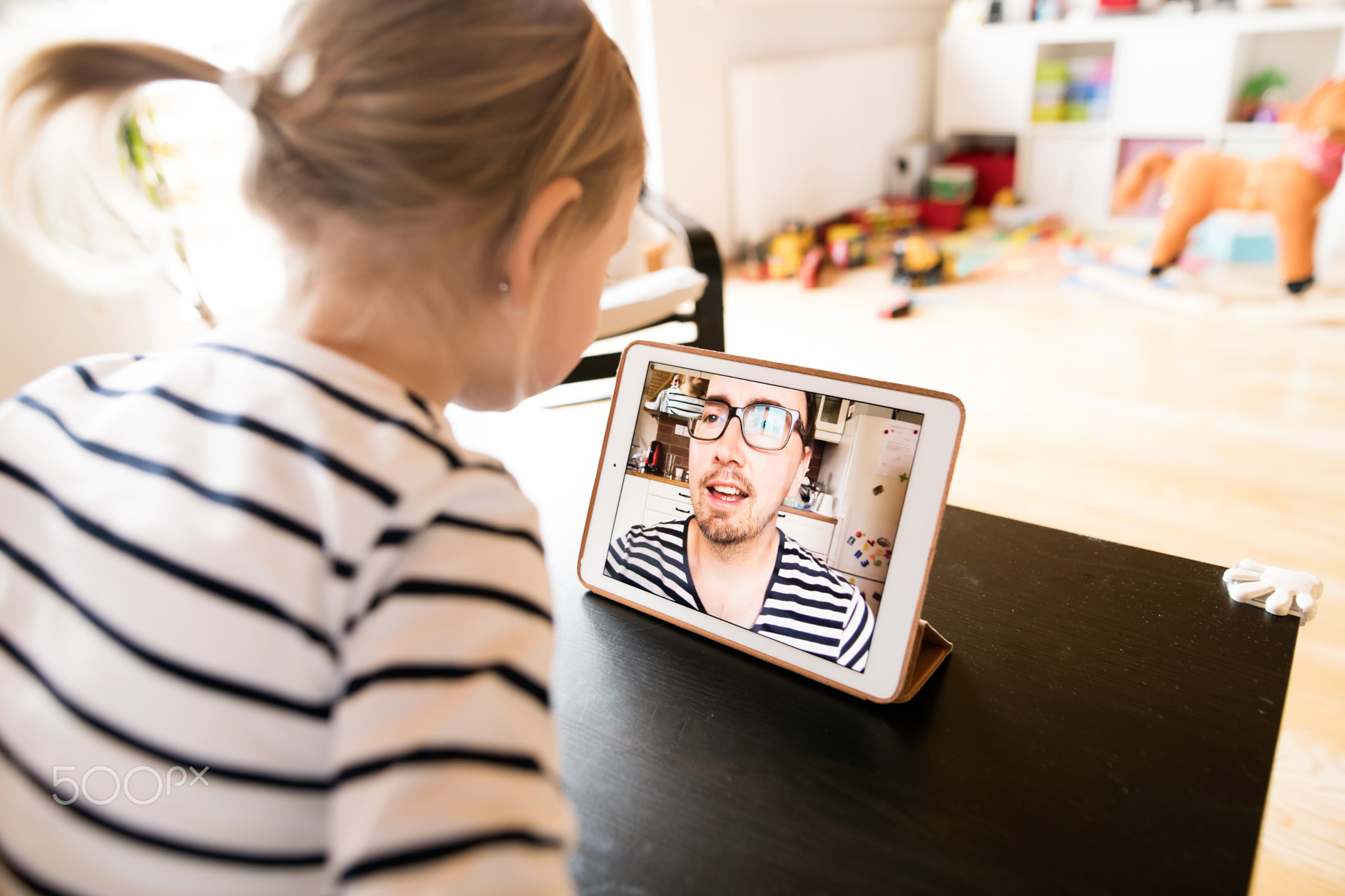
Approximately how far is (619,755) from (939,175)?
11.6ft

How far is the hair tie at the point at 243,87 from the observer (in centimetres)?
41

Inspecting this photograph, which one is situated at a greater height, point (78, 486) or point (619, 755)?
point (78, 486)

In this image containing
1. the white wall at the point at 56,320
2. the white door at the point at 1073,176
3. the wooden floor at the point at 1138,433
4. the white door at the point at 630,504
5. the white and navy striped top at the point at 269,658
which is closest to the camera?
the white and navy striped top at the point at 269,658

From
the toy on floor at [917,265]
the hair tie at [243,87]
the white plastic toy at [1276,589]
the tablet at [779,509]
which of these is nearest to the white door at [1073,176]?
the toy on floor at [917,265]

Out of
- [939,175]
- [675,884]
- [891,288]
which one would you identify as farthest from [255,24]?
[939,175]

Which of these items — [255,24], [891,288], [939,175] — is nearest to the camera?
[255,24]

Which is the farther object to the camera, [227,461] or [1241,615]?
[1241,615]

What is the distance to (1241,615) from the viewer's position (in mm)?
627

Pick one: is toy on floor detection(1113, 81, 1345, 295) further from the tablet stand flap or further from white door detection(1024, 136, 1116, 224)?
the tablet stand flap

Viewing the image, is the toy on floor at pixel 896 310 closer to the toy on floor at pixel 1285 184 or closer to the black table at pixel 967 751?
the toy on floor at pixel 1285 184

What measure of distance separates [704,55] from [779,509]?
260cm

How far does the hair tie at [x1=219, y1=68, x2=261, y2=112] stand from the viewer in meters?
0.41

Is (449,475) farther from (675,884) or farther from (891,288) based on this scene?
(891,288)

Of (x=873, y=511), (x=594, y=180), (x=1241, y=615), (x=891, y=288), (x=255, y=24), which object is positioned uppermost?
(x=255, y=24)
